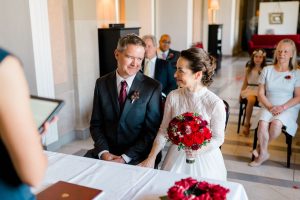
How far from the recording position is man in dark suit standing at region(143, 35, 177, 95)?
166 inches

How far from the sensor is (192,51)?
227cm

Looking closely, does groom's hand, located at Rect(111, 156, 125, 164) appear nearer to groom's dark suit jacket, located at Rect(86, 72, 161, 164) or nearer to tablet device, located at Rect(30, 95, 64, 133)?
groom's dark suit jacket, located at Rect(86, 72, 161, 164)

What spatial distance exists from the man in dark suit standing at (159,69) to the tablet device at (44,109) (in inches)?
124

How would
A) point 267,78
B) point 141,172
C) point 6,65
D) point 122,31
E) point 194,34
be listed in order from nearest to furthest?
point 6,65 < point 141,172 < point 267,78 < point 122,31 < point 194,34

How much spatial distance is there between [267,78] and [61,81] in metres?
2.65

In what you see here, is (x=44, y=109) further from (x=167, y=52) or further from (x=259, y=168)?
(x=167, y=52)

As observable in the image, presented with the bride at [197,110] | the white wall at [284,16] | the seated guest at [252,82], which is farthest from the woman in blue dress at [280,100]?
the white wall at [284,16]

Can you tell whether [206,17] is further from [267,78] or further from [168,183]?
Answer: [168,183]

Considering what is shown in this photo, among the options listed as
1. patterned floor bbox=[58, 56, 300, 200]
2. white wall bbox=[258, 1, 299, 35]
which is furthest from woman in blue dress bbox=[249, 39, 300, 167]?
white wall bbox=[258, 1, 299, 35]

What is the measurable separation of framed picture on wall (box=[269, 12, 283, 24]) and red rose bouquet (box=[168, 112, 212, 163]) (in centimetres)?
1784

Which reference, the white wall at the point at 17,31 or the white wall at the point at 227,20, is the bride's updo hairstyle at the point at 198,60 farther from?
the white wall at the point at 227,20

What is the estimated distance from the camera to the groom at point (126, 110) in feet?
7.72

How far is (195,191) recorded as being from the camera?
50.0 inches

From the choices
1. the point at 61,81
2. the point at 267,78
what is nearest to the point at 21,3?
the point at 61,81
